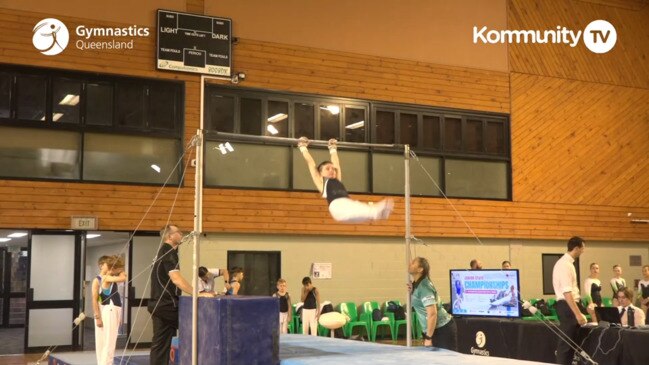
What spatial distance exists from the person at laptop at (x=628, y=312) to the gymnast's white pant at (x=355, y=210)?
513 centimetres

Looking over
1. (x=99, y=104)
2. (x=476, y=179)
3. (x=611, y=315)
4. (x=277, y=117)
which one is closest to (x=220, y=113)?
(x=277, y=117)

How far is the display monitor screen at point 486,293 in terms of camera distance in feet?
41.4

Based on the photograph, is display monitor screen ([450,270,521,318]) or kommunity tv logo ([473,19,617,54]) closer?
display monitor screen ([450,270,521,318])

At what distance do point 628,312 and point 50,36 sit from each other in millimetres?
12776

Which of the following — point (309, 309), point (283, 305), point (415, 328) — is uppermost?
point (283, 305)

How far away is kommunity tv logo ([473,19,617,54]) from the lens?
2075 cm

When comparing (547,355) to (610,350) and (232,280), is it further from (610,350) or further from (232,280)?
(232,280)

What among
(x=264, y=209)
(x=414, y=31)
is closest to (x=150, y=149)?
(x=264, y=209)

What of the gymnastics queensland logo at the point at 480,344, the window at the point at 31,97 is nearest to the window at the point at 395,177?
the gymnastics queensland logo at the point at 480,344

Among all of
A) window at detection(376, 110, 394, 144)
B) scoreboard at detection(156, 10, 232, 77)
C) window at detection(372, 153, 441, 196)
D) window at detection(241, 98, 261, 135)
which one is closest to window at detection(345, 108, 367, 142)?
window at detection(376, 110, 394, 144)

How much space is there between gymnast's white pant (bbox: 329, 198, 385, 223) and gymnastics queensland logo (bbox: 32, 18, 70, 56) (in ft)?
32.6

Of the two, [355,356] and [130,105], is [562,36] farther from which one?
[355,356]

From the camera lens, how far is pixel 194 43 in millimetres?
17234

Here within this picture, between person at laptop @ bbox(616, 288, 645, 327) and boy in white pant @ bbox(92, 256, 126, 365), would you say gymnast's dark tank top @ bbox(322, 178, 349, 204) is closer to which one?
boy in white pant @ bbox(92, 256, 126, 365)
